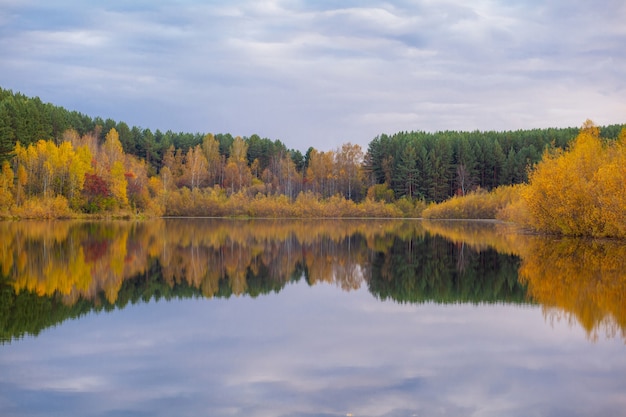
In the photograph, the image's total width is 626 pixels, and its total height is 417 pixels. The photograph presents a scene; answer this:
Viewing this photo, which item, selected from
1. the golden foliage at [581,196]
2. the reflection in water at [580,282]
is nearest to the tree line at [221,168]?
the golden foliage at [581,196]

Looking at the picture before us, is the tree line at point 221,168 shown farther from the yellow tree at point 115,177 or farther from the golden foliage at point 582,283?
the golden foliage at point 582,283

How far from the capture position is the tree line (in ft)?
206

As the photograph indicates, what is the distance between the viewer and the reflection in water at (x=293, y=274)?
41.3 feet

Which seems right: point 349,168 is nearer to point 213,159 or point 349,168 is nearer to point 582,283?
point 213,159

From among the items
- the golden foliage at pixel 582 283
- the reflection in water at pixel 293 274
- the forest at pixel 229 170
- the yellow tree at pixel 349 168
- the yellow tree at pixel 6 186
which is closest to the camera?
the golden foliage at pixel 582 283

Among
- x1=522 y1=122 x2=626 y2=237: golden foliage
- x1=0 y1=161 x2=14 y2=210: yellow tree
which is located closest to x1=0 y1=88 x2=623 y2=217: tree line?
x1=0 y1=161 x2=14 y2=210: yellow tree

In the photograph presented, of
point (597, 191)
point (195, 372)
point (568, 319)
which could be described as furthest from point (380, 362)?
point (597, 191)

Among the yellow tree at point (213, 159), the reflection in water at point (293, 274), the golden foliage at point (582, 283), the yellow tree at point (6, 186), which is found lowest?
the reflection in water at point (293, 274)

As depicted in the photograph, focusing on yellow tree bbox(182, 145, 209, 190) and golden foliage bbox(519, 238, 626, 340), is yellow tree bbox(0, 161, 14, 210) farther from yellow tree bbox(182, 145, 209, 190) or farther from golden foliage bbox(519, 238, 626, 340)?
golden foliage bbox(519, 238, 626, 340)

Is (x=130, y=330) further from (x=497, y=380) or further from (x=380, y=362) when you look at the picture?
(x=497, y=380)

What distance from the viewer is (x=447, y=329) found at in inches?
419

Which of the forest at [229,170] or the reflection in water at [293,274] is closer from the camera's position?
the reflection in water at [293,274]

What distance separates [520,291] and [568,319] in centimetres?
366

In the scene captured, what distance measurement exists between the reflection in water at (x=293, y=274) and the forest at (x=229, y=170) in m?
36.5
